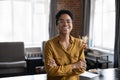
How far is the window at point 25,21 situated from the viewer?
5.37 metres

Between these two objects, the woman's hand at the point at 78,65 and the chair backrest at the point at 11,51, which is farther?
the chair backrest at the point at 11,51

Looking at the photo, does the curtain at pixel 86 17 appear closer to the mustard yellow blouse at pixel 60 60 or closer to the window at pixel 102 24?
the window at pixel 102 24

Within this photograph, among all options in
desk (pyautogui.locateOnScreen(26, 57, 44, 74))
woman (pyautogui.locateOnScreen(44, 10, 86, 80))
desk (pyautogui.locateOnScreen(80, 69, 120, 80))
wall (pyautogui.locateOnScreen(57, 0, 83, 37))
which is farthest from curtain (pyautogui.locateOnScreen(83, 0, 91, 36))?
woman (pyautogui.locateOnScreen(44, 10, 86, 80))

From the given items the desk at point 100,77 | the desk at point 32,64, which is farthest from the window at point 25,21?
the desk at point 100,77

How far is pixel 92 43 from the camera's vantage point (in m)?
5.54

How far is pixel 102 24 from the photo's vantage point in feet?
17.1

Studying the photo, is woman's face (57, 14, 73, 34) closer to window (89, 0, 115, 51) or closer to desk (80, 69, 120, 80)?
desk (80, 69, 120, 80)

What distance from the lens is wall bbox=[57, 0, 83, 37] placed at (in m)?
5.85

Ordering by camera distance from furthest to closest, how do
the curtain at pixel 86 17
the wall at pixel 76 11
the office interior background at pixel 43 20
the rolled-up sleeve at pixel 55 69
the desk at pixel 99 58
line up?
the wall at pixel 76 11
the curtain at pixel 86 17
the office interior background at pixel 43 20
the desk at pixel 99 58
the rolled-up sleeve at pixel 55 69

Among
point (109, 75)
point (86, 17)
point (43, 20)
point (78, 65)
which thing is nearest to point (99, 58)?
point (86, 17)

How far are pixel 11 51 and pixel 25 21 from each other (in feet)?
3.21

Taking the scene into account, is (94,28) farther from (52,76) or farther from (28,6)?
(52,76)

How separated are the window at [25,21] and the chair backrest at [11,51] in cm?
41

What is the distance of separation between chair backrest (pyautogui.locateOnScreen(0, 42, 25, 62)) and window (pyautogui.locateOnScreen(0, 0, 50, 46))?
0.41m
